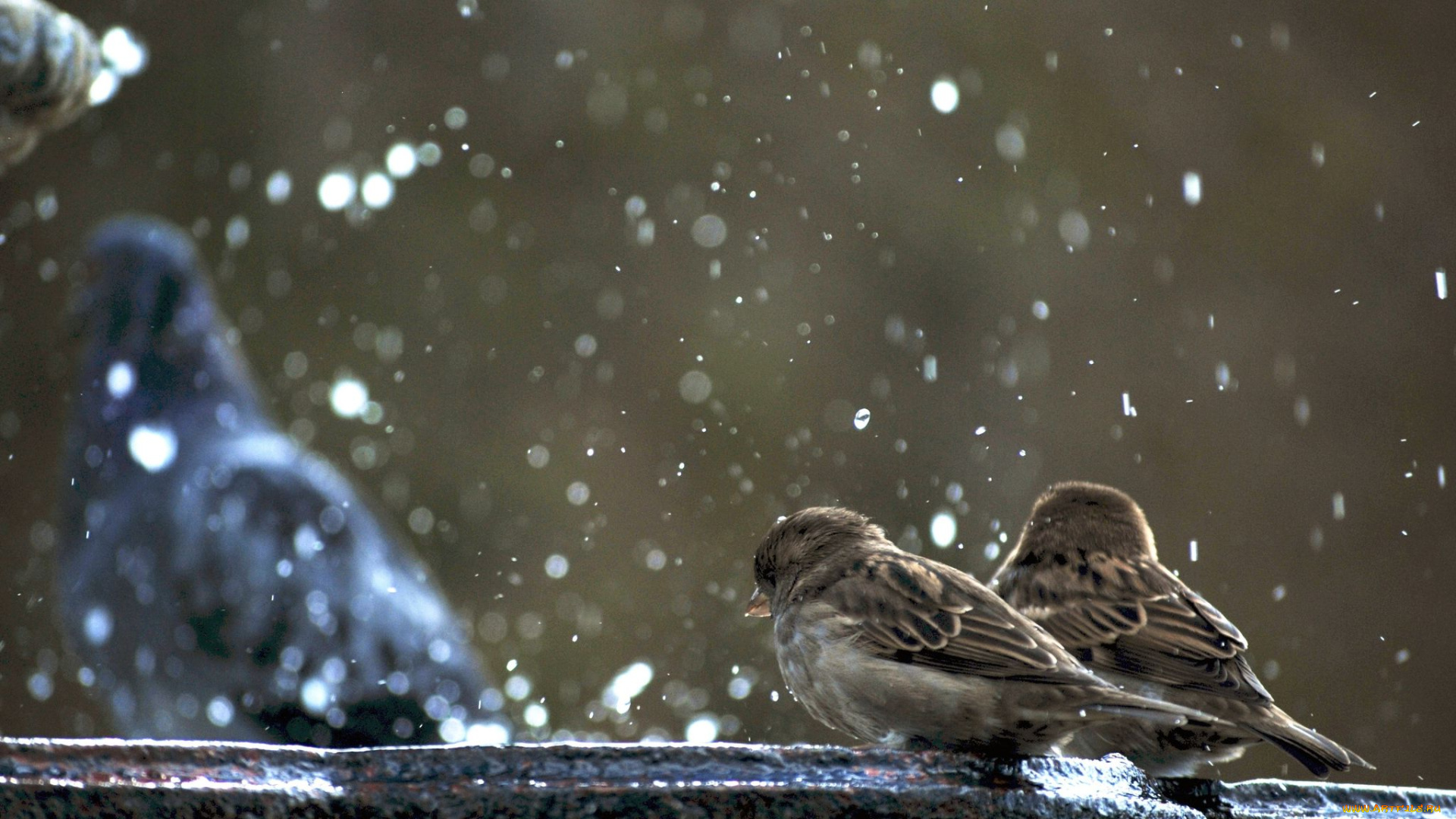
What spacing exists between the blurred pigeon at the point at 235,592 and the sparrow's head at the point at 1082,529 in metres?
2.32

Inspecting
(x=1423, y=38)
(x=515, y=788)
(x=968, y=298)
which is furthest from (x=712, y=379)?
(x=515, y=788)

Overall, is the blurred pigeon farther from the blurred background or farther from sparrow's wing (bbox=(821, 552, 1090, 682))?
sparrow's wing (bbox=(821, 552, 1090, 682))

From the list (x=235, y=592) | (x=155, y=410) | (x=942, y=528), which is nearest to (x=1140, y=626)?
(x=235, y=592)

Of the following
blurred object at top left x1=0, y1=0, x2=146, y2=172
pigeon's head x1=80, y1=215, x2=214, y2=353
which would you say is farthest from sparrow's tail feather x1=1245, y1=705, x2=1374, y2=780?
pigeon's head x1=80, y1=215, x2=214, y2=353

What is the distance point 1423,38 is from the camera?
7.33 metres

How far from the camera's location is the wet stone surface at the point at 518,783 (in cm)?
→ 128

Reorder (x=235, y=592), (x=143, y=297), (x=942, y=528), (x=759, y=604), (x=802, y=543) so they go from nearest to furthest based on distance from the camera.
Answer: (x=802, y=543)
(x=759, y=604)
(x=235, y=592)
(x=143, y=297)
(x=942, y=528)

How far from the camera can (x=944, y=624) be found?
2.12 m

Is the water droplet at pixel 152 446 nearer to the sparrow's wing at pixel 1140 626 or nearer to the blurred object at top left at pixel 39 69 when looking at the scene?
the blurred object at top left at pixel 39 69

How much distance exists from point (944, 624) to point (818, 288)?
18.1ft

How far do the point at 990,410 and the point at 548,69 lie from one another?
3028 mm

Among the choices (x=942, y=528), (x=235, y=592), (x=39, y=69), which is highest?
(x=39, y=69)

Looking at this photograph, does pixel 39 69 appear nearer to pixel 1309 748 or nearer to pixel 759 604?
pixel 759 604

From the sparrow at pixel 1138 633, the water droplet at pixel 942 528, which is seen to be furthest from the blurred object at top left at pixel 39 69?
the water droplet at pixel 942 528
